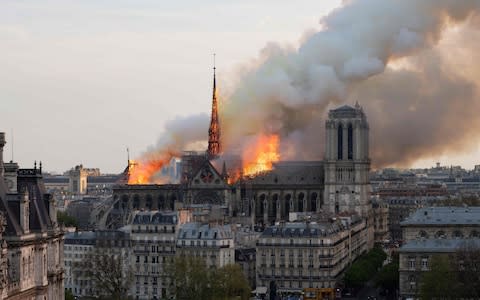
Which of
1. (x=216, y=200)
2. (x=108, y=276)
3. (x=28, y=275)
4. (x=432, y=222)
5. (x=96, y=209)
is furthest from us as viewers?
(x=96, y=209)

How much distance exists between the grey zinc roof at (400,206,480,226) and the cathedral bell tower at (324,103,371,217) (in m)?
38.6

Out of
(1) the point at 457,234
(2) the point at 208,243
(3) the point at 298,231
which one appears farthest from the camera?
(3) the point at 298,231

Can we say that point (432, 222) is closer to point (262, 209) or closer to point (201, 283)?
point (201, 283)

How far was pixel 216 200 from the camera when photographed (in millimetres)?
151250

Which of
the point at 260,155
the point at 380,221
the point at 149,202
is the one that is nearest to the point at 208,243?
the point at 149,202

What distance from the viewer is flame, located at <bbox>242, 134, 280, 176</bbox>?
157375 mm

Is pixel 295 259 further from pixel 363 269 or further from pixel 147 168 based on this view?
pixel 147 168

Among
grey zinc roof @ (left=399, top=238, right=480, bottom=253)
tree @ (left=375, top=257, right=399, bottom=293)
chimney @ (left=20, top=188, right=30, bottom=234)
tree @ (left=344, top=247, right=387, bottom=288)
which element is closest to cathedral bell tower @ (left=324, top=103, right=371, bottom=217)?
tree @ (left=344, top=247, right=387, bottom=288)

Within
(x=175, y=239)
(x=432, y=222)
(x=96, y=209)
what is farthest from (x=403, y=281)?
(x=96, y=209)

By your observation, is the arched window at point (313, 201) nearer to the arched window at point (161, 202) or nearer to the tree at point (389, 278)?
the arched window at point (161, 202)

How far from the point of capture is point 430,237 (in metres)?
A: 104

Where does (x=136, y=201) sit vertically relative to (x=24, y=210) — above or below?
above

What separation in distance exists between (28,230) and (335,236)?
57011 millimetres

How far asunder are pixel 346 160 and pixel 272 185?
34.3ft
